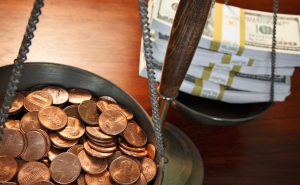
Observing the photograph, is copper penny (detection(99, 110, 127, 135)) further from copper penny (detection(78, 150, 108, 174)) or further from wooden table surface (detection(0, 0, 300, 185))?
wooden table surface (detection(0, 0, 300, 185))

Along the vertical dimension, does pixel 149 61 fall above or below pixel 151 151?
above

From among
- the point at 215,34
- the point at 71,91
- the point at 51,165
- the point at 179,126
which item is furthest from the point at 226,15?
the point at 51,165

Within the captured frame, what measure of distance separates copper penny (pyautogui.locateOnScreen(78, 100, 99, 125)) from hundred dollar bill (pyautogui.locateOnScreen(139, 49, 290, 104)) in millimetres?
176

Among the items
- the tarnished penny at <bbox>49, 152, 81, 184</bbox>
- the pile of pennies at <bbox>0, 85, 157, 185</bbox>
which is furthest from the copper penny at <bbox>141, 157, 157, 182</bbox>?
the tarnished penny at <bbox>49, 152, 81, 184</bbox>

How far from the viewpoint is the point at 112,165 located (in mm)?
537

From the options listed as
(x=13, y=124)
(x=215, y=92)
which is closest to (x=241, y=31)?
(x=215, y=92)

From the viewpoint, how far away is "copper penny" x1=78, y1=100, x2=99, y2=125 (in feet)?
1.90

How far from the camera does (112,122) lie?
56 centimetres

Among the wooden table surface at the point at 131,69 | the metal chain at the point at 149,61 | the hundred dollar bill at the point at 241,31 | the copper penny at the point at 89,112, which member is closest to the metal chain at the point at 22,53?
the metal chain at the point at 149,61

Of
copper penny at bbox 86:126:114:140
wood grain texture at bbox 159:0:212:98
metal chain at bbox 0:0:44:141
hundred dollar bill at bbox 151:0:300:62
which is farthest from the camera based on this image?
hundred dollar bill at bbox 151:0:300:62

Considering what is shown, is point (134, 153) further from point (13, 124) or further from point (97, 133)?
point (13, 124)

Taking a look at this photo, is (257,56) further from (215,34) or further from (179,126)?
(179,126)

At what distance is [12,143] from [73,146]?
10cm

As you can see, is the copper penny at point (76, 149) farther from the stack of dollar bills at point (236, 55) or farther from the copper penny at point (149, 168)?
the stack of dollar bills at point (236, 55)
